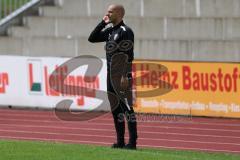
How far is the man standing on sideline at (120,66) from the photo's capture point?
34.3 feet

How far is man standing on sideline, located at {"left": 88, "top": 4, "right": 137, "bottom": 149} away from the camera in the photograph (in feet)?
34.3

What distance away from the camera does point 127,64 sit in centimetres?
1055

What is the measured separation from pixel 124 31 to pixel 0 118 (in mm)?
7177

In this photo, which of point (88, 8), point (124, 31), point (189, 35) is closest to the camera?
point (124, 31)

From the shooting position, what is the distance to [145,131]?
48.0ft

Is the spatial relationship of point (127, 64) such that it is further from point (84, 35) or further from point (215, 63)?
point (84, 35)

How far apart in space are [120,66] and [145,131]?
4.25 m

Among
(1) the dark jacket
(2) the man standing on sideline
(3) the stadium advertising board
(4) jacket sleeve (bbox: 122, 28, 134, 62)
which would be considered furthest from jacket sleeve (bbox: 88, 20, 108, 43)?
(3) the stadium advertising board

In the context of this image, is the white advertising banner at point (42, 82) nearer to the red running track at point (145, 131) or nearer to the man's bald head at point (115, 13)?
the red running track at point (145, 131)

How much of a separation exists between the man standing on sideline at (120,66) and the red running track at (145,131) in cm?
179

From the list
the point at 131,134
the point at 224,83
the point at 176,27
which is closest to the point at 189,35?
the point at 176,27

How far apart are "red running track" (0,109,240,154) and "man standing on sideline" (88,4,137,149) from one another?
1787 mm

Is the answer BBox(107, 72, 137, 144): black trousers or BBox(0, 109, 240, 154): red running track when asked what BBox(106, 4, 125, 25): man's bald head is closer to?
BBox(107, 72, 137, 144): black trousers

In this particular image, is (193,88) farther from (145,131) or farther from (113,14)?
(113,14)
